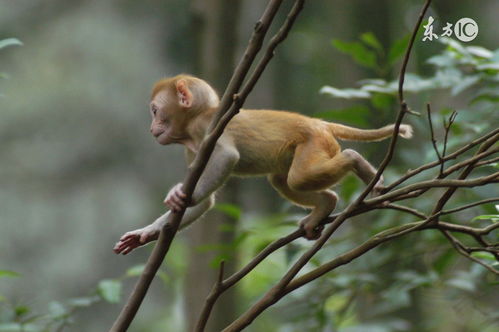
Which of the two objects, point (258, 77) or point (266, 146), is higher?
point (258, 77)

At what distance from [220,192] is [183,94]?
4.91ft

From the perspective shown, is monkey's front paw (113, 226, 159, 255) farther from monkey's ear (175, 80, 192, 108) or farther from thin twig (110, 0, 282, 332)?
monkey's ear (175, 80, 192, 108)

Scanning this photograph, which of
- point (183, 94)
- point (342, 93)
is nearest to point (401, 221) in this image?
point (342, 93)

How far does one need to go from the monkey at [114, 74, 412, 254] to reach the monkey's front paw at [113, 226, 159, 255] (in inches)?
10.3

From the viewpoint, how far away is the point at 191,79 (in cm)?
336

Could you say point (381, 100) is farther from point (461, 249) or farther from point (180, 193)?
point (180, 193)

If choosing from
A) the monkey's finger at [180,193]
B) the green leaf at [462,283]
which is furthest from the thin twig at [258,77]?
the green leaf at [462,283]

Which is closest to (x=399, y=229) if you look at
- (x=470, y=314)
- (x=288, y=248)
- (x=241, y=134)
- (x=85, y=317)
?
(x=241, y=134)

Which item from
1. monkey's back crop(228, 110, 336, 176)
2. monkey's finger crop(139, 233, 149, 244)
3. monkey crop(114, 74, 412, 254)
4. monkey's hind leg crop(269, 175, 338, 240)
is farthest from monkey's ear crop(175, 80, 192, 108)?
monkey's finger crop(139, 233, 149, 244)

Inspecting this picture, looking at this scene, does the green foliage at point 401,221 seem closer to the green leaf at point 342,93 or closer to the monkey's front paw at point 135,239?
the green leaf at point 342,93

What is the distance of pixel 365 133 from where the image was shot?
10.3 feet

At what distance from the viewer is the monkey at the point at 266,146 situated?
2971mm

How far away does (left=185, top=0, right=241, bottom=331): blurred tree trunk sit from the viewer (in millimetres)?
4633

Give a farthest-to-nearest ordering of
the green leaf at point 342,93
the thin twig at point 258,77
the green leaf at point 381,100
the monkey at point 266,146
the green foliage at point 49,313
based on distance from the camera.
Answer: the green leaf at point 381,100 < the green leaf at point 342,93 < the green foliage at point 49,313 < the monkey at point 266,146 < the thin twig at point 258,77
